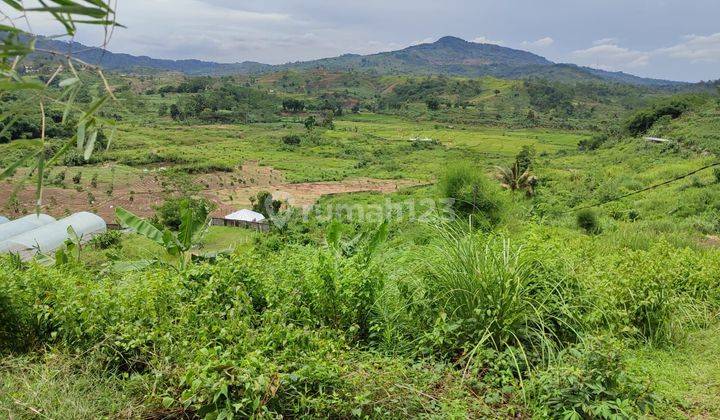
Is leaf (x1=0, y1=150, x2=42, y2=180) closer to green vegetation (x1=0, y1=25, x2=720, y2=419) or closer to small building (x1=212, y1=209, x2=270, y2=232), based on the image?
green vegetation (x1=0, y1=25, x2=720, y2=419)

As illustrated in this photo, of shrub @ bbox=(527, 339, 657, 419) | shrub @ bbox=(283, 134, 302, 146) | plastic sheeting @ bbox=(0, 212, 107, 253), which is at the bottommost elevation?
plastic sheeting @ bbox=(0, 212, 107, 253)

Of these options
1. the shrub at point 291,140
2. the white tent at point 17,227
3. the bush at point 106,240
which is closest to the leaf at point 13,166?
the white tent at point 17,227

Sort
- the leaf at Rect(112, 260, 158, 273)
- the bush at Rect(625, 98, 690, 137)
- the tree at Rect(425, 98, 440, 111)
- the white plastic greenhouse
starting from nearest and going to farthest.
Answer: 1. the leaf at Rect(112, 260, 158, 273)
2. the white plastic greenhouse
3. the bush at Rect(625, 98, 690, 137)
4. the tree at Rect(425, 98, 440, 111)

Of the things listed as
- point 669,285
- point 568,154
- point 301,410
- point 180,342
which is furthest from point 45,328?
point 568,154

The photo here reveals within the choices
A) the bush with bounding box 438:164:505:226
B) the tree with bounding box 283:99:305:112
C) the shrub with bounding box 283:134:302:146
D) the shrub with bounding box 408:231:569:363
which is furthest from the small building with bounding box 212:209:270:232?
the tree with bounding box 283:99:305:112

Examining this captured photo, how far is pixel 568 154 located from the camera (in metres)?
54.0

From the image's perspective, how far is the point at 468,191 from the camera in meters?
12.7

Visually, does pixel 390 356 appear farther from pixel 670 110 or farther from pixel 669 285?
pixel 670 110

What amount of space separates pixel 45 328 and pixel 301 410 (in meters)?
1.73

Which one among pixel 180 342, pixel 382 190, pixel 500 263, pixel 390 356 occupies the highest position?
pixel 500 263

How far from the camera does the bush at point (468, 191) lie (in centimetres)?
1281

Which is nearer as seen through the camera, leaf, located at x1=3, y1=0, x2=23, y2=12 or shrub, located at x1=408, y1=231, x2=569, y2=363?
leaf, located at x1=3, y1=0, x2=23, y2=12

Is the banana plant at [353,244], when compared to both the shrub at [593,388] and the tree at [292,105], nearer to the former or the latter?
the shrub at [593,388]

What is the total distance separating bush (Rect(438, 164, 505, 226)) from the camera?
12810 millimetres
